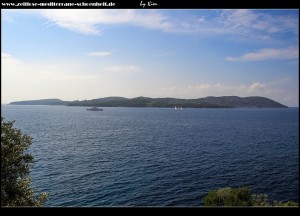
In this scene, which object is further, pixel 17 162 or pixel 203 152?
pixel 203 152

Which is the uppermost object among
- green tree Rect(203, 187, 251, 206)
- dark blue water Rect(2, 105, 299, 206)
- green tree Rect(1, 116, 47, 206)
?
green tree Rect(1, 116, 47, 206)

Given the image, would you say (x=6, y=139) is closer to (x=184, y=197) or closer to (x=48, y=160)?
(x=184, y=197)

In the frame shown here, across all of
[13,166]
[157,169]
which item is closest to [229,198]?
[13,166]

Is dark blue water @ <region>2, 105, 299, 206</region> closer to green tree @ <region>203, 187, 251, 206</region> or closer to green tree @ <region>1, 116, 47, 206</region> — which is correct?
green tree @ <region>203, 187, 251, 206</region>

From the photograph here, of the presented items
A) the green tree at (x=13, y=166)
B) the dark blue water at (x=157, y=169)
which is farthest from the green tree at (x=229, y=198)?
the green tree at (x=13, y=166)

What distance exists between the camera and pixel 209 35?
117 meters

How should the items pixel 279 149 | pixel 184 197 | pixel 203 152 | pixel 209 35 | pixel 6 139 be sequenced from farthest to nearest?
1. pixel 209 35
2. pixel 279 149
3. pixel 203 152
4. pixel 184 197
5. pixel 6 139

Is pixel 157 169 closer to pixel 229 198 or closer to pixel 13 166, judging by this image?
pixel 229 198

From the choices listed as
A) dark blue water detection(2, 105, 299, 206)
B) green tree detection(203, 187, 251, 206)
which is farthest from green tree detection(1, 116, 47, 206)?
dark blue water detection(2, 105, 299, 206)

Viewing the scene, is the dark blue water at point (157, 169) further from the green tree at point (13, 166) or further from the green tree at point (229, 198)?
the green tree at point (13, 166)

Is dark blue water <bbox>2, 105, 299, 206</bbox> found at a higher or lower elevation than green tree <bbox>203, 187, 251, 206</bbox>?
lower

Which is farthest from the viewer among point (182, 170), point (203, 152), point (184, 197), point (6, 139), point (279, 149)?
point (279, 149)

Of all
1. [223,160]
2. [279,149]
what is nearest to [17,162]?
[223,160]
